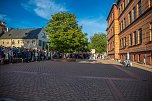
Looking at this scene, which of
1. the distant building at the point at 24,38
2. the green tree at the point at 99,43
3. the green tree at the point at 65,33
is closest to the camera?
the green tree at the point at 65,33

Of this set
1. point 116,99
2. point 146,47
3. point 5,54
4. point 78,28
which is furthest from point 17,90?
point 78,28

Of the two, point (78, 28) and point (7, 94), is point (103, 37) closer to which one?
point (78, 28)

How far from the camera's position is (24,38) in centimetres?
5834

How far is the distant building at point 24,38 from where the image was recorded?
188 feet

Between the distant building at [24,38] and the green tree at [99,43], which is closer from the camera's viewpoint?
the distant building at [24,38]

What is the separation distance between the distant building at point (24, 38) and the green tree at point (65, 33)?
21.8m

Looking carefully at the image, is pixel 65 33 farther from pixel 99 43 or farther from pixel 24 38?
pixel 99 43

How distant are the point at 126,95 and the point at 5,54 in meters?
17.5

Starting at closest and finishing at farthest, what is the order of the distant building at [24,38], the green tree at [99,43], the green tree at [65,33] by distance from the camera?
the green tree at [65,33]
the distant building at [24,38]
the green tree at [99,43]

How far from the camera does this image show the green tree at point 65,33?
1329 inches

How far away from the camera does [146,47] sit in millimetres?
21438

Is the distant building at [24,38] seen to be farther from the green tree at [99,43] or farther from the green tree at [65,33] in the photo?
the green tree at [99,43]

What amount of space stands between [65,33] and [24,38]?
91.6 feet

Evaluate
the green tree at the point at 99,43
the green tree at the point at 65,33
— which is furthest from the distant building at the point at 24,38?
the green tree at the point at 99,43
